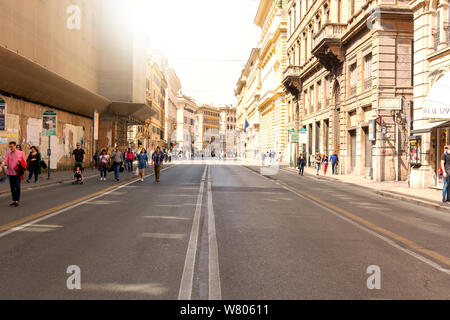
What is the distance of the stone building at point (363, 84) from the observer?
24.9m

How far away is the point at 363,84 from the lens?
27.9 metres

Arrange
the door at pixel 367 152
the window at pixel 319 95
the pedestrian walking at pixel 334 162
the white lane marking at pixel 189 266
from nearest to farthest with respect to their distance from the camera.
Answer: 1. the white lane marking at pixel 189 266
2. the door at pixel 367 152
3. the pedestrian walking at pixel 334 162
4. the window at pixel 319 95

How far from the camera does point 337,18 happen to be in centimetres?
3272

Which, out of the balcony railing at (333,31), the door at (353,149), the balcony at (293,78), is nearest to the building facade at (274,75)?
the balcony at (293,78)

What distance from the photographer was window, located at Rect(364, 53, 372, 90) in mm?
26891

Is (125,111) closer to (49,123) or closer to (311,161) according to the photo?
(311,161)

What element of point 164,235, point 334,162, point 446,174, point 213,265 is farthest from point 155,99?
point 213,265

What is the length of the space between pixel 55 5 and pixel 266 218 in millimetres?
25128

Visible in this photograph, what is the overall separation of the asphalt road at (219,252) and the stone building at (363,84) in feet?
45.7

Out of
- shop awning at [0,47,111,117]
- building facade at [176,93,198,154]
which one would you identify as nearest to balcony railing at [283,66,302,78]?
shop awning at [0,47,111,117]

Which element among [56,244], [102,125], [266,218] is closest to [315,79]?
[102,125]

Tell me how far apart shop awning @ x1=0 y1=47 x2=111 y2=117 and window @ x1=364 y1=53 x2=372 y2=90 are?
18.5 m

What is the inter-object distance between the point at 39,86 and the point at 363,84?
1931cm

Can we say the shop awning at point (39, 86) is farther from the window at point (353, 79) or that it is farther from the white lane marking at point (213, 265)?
the window at point (353, 79)
